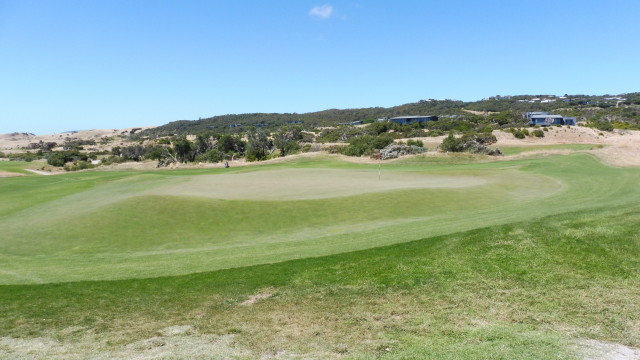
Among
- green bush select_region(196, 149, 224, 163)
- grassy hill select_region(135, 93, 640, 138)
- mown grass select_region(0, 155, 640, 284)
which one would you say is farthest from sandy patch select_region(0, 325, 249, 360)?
grassy hill select_region(135, 93, 640, 138)

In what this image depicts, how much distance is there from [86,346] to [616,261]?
37.9ft

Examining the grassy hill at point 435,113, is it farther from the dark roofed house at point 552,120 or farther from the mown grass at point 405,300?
the mown grass at point 405,300

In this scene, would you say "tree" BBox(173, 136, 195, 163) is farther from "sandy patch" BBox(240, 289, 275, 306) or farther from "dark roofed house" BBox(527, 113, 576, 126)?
"dark roofed house" BBox(527, 113, 576, 126)

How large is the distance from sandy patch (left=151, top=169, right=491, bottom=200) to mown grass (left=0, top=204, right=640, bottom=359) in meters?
11.7

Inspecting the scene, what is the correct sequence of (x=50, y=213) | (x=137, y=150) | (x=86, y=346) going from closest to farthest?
(x=86, y=346), (x=50, y=213), (x=137, y=150)

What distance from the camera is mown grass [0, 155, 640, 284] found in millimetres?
13914

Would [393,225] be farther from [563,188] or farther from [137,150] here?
[137,150]

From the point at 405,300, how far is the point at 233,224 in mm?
11447

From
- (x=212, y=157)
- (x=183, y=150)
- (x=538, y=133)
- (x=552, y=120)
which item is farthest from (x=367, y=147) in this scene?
(x=552, y=120)

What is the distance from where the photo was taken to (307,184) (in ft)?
93.0

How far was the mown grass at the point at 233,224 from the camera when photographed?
45.6 ft

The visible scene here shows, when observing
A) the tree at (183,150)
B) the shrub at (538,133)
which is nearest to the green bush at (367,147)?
the shrub at (538,133)

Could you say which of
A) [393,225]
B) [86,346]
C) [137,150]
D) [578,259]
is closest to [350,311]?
[86,346]

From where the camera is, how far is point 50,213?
2272 cm
